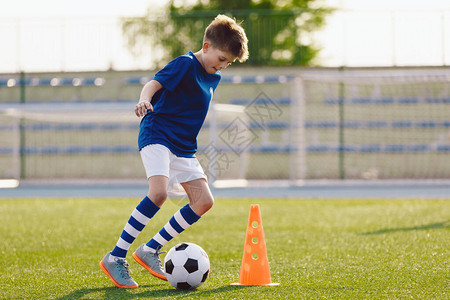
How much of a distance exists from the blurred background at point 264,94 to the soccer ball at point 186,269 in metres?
9.91

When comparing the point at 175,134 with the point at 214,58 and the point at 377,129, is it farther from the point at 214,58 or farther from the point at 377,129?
the point at 377,129

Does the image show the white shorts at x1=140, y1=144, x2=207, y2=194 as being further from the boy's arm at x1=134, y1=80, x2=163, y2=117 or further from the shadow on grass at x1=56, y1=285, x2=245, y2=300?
the shadow on grass at x1=56, y1=285, x2=245, y2=300

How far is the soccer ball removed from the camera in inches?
131

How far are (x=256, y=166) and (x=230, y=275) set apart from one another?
39.0ft

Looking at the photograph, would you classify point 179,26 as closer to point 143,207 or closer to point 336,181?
point 336,181

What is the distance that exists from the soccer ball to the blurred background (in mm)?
9910

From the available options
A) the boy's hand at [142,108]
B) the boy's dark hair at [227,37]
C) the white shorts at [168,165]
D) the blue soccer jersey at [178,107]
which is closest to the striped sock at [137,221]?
the white shorts at [168,165]

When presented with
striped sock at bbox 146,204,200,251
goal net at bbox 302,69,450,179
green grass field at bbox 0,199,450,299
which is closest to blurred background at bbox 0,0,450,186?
goal net at bbox 302,69,450,179

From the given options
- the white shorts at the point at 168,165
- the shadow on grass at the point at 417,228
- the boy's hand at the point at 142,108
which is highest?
the boy's hand at the point at 142,108

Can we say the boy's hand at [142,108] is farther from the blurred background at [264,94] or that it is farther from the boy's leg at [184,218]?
the blurred background at [264,94]

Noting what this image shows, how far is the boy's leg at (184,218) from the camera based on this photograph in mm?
3635

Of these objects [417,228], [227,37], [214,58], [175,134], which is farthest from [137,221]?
[417,228]

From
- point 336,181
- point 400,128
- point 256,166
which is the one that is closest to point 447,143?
point 400,128

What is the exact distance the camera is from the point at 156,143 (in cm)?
350
